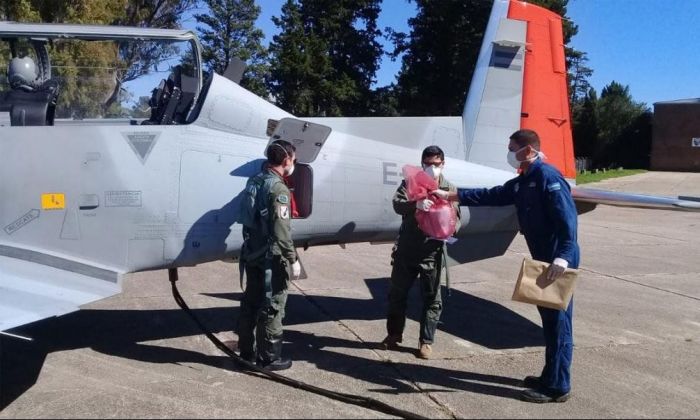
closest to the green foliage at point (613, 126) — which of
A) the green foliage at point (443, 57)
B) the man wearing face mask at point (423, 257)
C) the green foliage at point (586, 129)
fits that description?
the green foliage at point (586, 129)

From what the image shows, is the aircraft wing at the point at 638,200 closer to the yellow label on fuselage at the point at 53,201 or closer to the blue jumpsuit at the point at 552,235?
the blue jumpsuit at the point at 552,235

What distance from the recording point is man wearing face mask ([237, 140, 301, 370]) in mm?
4617

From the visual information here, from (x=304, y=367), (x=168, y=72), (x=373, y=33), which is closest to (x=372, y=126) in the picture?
Answer: (x=168, y=72)

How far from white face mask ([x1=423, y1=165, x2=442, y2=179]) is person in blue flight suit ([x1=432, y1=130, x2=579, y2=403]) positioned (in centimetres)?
78

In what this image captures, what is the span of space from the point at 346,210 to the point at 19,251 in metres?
2.66

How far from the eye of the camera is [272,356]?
191 inches

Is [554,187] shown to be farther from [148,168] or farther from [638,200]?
[148,168]

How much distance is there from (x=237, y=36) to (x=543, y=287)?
3080 centimetres

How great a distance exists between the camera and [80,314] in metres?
6.47

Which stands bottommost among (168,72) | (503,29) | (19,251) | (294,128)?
(19,251)

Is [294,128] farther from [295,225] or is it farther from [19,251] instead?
[19,251]

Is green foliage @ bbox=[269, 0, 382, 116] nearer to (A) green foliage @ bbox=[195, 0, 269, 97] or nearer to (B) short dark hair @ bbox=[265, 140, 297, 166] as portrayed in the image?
(A) green foliage @ bbox=[195, 0, 269, 97]

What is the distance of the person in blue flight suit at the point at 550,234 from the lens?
427cm

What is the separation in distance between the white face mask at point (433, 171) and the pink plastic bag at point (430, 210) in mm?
51
